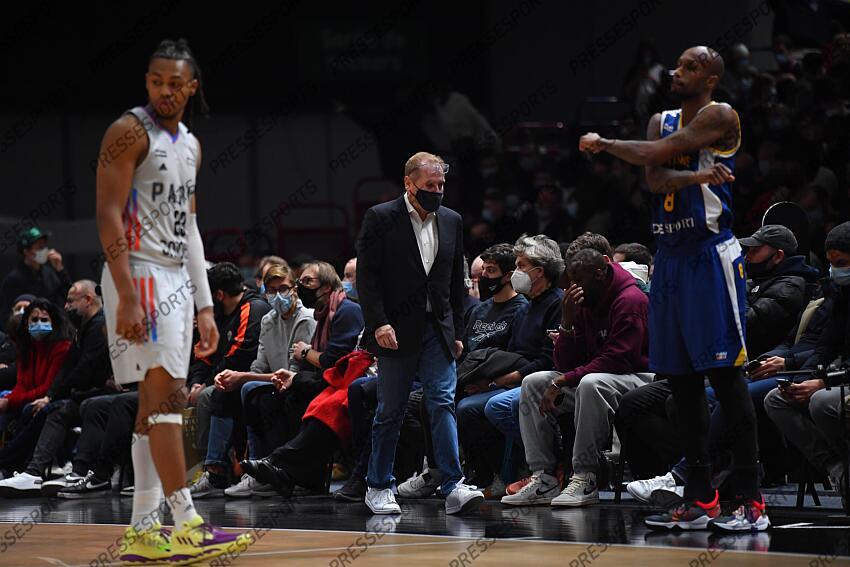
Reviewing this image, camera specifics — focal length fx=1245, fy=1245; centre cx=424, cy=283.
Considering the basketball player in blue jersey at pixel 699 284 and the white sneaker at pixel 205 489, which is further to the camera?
the white sneaker at pixel 205 489

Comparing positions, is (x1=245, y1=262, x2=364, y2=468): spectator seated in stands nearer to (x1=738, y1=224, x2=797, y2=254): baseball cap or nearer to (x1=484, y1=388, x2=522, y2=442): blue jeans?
(x1=484, y1=388, x2=522, y2=442): blue jeans

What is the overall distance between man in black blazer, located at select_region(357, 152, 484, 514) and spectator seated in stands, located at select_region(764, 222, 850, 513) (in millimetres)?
1611

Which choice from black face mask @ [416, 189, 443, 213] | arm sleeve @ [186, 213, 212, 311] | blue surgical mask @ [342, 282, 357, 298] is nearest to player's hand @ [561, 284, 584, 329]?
black face mask @ [416, 189, 443, 213]

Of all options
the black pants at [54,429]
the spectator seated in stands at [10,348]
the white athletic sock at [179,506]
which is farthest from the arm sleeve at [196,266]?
the spectator seated in stands at [10,348]

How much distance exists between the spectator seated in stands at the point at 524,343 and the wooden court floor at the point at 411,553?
178cm

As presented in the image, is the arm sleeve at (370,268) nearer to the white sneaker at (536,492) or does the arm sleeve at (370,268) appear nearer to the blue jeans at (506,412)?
the blue jeans at (506,412)

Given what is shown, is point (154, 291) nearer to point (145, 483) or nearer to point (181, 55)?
point (145, 483)

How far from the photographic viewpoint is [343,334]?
7746 millimetres

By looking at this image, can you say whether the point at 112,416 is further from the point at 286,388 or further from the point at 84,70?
the point at 84,70

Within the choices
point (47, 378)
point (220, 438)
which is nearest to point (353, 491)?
point (220, 438)

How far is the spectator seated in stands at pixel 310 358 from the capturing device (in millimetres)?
7754

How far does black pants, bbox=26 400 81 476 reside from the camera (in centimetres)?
871

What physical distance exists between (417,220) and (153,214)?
2225 millimetres

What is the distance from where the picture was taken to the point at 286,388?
25.7 feet
